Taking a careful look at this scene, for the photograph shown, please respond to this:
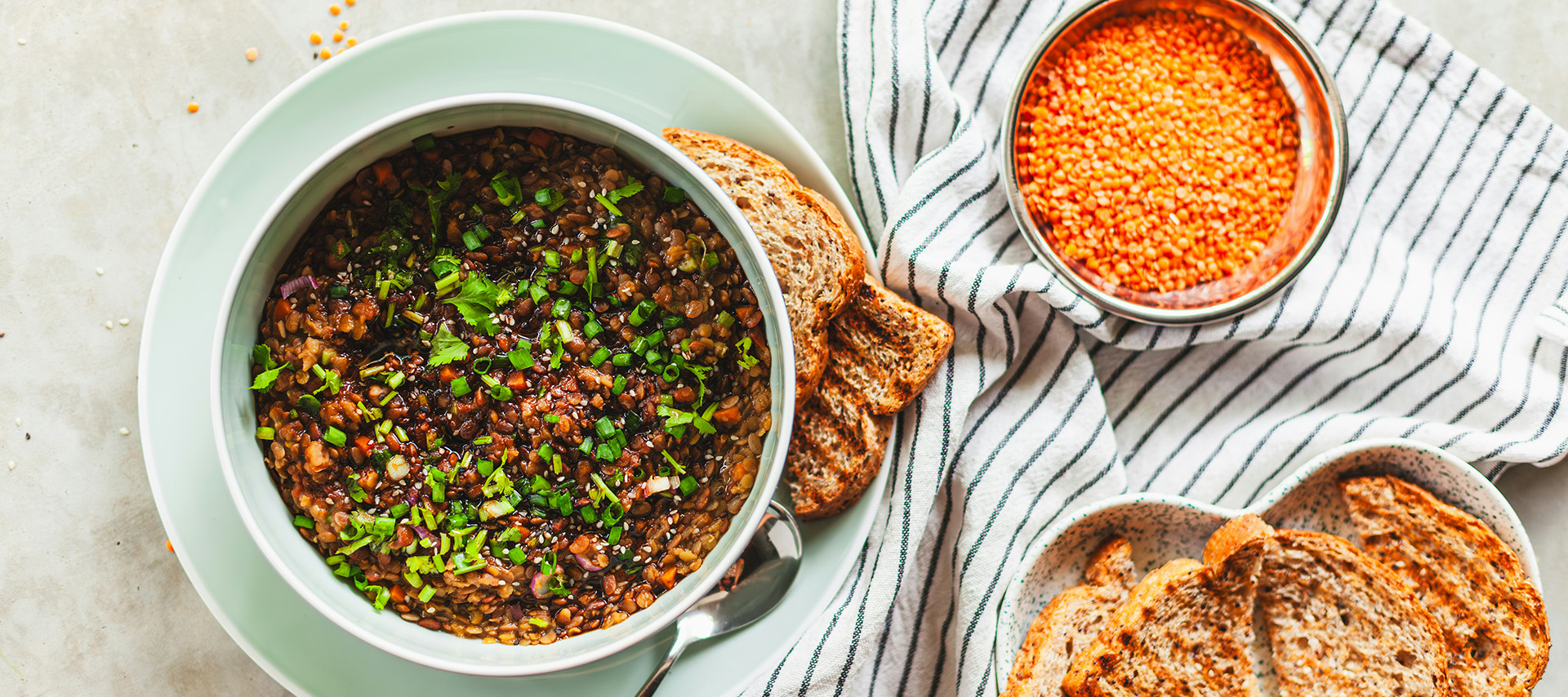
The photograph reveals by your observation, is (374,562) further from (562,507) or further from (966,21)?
(966,21)

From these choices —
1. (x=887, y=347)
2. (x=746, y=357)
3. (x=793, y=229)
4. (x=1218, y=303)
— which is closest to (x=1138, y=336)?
(x=1218, y=303)

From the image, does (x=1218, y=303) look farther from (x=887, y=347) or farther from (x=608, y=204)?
(x=608, y=204)

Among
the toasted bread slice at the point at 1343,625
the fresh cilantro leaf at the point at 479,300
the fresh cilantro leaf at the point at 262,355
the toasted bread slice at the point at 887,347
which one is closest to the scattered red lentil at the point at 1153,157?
the toasted bread slice at the point at 887,347

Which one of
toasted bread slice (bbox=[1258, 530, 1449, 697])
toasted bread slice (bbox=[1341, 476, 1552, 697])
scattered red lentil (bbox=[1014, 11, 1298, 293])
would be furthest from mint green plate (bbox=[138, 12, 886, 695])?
toasted bread slice (bbox=[1341, 476, 1552, 697])

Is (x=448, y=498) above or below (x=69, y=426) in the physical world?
above

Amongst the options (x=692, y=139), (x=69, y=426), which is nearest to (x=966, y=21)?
(x=692, y=139)

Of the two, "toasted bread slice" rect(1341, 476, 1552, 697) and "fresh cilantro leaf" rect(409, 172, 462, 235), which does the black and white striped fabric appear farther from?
"fresh cilantro leaf" rect(409, 172, 462, 235)
